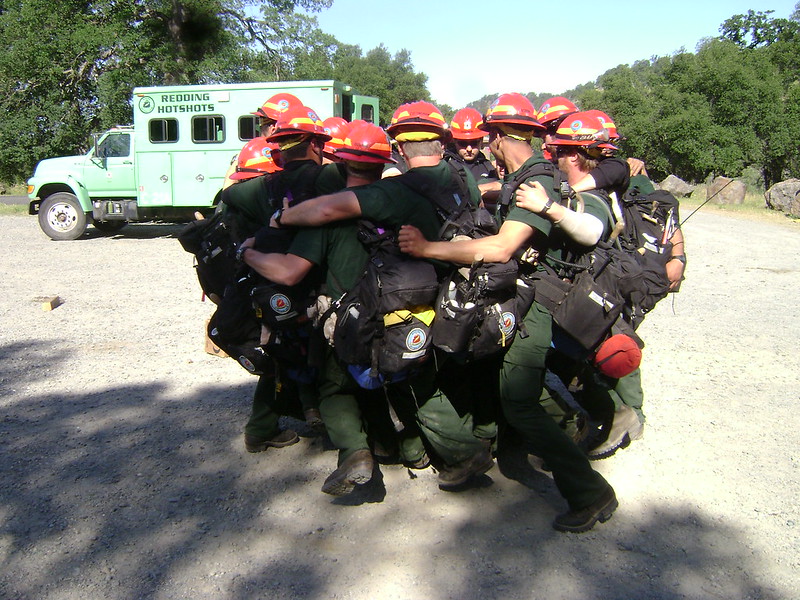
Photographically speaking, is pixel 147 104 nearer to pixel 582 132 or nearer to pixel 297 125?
pixel 297 125

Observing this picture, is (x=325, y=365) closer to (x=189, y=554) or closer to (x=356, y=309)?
(x=356, y=309)

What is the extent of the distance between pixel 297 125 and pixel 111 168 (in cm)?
1194

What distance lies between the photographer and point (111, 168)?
14.5 metres

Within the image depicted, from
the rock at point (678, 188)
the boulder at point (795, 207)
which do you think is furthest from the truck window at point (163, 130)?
the boulder at point (795, 207)

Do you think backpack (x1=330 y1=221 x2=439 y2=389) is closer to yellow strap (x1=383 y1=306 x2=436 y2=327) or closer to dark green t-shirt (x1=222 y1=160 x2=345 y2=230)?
yellow strap (x1=383 y1=306 x2=436 y2=327)

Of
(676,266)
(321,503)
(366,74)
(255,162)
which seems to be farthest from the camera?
(366,74)

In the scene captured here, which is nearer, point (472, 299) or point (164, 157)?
point (472, 299)

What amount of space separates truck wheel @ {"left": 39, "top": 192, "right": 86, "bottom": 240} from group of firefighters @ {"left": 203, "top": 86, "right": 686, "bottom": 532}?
1149 cm

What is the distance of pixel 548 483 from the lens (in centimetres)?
410

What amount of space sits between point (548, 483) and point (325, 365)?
1485 mm

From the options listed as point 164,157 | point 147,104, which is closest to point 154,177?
point 164,157

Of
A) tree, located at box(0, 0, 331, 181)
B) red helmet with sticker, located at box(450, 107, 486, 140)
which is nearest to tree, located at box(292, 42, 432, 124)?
tree, located at box(0, 0, 331, 181)

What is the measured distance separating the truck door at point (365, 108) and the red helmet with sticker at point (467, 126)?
330 inches

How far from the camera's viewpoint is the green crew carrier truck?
13647 millimetres
